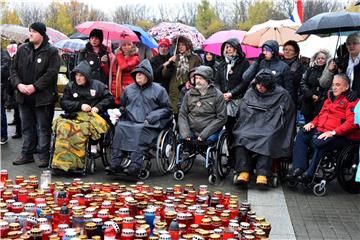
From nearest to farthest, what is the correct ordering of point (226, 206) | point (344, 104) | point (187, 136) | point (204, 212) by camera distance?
point (204, 212)
point (226, 206)
point (344, 104)
point (187, 136)

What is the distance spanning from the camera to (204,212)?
14.4 feet

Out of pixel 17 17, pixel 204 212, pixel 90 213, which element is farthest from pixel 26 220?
pixel 17 17

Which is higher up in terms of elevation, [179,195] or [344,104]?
[344,104]

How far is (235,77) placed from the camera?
7.59 m

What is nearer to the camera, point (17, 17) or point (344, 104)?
point (344, 104)

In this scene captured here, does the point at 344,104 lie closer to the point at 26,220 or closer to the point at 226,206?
the point at 226,206

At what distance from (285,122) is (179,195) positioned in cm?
222

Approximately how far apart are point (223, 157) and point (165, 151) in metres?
0.78

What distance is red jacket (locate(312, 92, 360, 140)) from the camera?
616cm

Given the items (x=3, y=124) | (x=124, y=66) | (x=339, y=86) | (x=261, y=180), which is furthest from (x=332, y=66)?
(x=3, y=124)

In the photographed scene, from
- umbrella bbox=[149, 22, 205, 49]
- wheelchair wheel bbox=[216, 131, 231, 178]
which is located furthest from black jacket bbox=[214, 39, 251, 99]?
umbrella bbox=[149, 22, 205, 49]

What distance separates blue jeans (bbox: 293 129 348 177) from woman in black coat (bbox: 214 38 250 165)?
1.12 meters

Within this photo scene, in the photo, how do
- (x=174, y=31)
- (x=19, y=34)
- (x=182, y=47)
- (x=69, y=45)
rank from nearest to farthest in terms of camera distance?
(x=182, y=47) < (x=174, y=31) < (x=19, y=34) < (x=69, y=45)

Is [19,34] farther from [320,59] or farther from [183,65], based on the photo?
[320,59]
